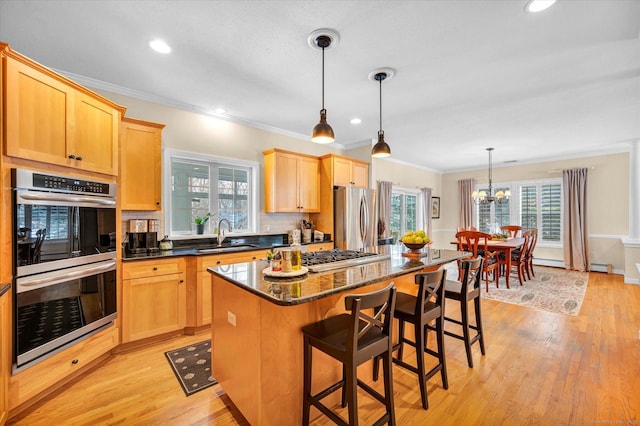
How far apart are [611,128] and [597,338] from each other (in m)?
3.56

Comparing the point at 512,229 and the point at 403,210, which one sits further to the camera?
the point at 403,210

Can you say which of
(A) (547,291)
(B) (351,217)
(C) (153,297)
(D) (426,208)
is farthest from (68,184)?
(D) (426,208)

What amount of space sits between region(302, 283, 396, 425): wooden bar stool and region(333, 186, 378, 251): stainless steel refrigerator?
2.85 metres

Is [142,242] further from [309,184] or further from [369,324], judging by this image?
[369,324]

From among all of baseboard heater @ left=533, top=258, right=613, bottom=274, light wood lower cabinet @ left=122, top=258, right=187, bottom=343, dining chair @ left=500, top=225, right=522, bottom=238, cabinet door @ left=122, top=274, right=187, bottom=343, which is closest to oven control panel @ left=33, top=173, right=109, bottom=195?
light wood lower cabinet @ left=122, top=258, right=187, bottom=343

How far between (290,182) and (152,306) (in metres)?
2.43

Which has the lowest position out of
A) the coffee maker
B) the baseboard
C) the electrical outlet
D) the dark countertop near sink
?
the baseboard

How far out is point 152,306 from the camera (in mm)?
2852

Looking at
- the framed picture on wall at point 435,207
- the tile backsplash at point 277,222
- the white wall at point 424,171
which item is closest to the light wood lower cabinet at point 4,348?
the white wall at point 424,171

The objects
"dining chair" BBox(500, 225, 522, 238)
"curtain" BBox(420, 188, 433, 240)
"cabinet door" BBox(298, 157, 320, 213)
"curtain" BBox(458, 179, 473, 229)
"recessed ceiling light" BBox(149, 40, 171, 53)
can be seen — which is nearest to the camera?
"recessed ceiling light" BBox(149, 40, 171, 53)

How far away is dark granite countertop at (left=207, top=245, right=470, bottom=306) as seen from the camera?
1.46 metres

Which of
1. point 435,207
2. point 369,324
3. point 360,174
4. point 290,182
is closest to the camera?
point 369,324

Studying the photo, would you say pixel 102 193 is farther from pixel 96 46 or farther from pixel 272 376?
pixel 272 376

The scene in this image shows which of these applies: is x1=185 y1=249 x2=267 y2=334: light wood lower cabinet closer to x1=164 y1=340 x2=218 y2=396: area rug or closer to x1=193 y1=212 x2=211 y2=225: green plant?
x1=164 y1=340 x2=218 y2=396: area rug
